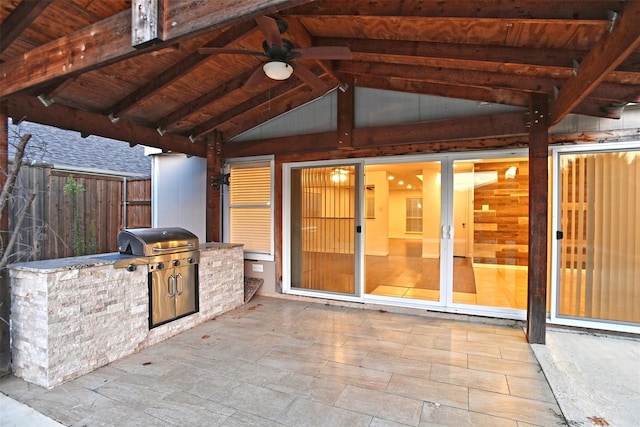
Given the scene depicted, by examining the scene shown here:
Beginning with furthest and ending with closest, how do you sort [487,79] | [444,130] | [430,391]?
[444,130] → [487,79] → [430,391]

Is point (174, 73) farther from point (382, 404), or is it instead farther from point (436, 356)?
point (436, 356)

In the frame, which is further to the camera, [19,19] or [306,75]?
[306,75]

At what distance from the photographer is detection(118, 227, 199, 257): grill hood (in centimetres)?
314

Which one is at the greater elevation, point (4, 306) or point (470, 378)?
point (4, 306)

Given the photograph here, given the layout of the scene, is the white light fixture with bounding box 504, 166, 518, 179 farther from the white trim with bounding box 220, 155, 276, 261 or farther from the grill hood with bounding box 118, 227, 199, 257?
the grill hood with bounding box 118, 227, 199, 257

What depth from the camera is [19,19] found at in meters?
2.31

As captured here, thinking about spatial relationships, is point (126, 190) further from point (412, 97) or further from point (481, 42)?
point (481, 42)

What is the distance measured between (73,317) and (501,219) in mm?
7759

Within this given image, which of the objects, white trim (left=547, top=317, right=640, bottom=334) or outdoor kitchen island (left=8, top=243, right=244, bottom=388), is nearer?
outdoor kitchen island (left=8, top=243, right=244, bottom=388)

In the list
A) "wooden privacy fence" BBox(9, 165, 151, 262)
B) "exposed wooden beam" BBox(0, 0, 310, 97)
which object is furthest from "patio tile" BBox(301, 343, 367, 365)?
"wooden privacy fence" BBox(9, 165, 151, 262)

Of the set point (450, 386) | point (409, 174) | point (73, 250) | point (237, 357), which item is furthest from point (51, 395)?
point (409, 174)

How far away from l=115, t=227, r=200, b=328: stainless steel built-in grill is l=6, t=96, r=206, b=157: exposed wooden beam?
130 cm

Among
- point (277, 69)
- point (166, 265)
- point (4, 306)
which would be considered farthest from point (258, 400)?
point (277, 69)

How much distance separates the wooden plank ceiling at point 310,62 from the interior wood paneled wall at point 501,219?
4020 mm
